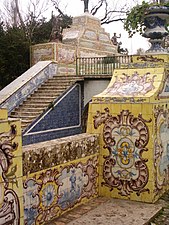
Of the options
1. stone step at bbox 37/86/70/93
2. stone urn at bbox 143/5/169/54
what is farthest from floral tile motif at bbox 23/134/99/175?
stone step at bbox 37/86/70/93

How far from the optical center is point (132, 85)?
20.3ft

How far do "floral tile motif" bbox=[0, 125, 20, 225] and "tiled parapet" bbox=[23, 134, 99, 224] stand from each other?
0.52m

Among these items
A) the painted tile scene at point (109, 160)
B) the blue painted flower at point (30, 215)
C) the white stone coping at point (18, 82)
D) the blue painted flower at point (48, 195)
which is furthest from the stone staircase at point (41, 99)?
the blue painted flower at point (30, 215)

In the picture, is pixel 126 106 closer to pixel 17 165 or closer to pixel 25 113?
pixel 17 165

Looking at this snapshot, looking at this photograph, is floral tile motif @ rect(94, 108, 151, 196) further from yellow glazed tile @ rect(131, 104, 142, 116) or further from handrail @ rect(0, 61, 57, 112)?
handrail @ rect(0, 61, 57, 112)

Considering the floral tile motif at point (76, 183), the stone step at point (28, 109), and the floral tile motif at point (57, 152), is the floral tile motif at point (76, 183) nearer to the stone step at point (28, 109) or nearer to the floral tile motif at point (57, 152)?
the floral tile motif at point (57, 152)

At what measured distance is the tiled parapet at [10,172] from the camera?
11.6 feet

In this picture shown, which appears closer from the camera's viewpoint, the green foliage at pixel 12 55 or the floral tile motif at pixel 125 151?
the floral tile motif at pixel 125 151

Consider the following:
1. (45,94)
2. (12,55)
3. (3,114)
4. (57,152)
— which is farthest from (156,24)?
(12,55)

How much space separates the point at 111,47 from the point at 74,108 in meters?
7.38

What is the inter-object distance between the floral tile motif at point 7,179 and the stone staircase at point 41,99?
6.68 meters

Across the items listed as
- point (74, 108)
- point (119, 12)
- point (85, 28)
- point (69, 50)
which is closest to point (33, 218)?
point (74, 108)

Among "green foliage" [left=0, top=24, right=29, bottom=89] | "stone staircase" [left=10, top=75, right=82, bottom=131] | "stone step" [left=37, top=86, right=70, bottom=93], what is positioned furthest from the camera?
"green foliage" [left=0, top=24, right=29, bottom=89]

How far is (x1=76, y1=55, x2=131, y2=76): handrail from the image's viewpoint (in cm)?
1424
